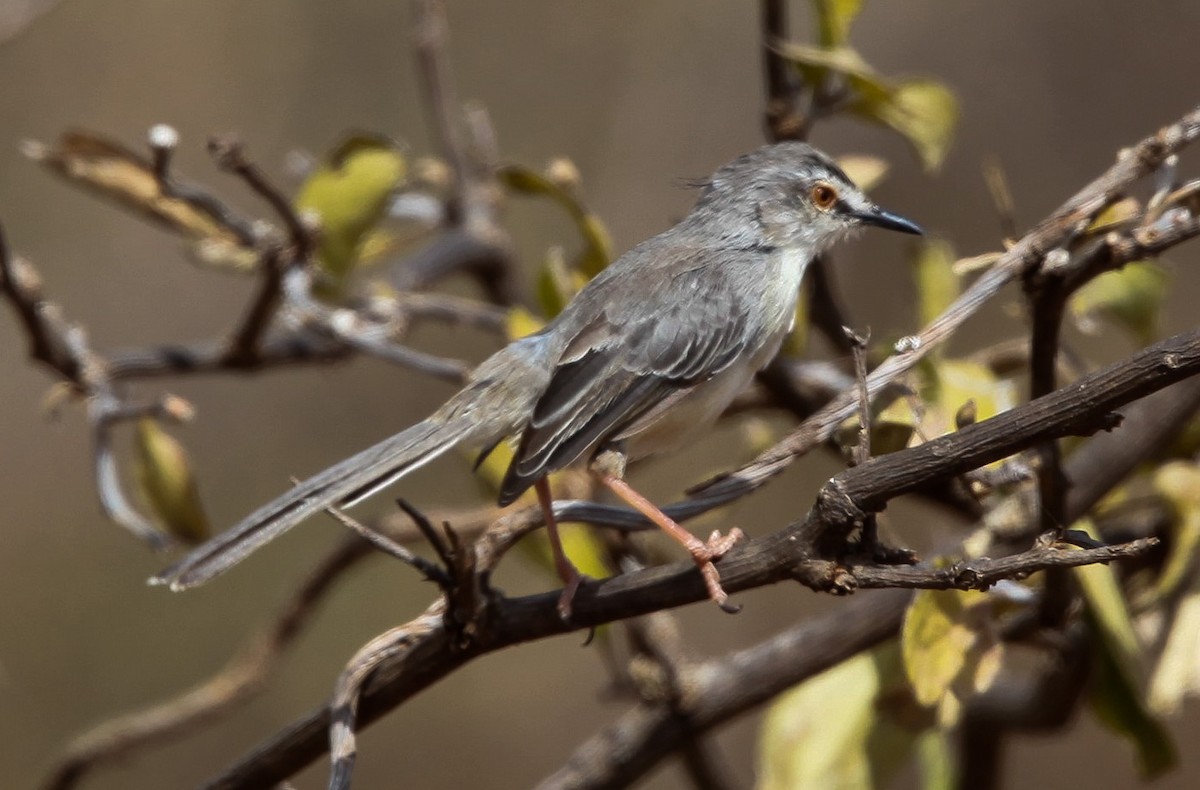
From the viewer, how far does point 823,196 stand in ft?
10.9

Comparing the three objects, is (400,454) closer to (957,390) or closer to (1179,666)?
(957,390)

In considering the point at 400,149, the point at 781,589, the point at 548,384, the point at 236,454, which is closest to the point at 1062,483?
the point at 548,384

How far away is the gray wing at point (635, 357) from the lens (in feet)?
9.39

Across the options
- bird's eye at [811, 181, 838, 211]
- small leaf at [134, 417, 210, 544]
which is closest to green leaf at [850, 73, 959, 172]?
bird's eye at [811, 181, 838, 211]

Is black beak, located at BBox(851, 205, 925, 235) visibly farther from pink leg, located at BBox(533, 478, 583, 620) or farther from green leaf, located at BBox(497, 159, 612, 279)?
pink leg, located at BBox(533, 478, 583, 620)

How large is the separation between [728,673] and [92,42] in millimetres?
4987

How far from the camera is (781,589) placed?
5.63 m

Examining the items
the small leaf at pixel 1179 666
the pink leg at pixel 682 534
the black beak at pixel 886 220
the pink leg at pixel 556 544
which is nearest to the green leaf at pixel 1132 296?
the black beak at pixel 886 220

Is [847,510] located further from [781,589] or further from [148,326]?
[148,326]

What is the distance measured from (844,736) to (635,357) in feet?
3.32

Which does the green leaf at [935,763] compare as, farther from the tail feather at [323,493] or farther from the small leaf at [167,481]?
the small leaf at [167,481]

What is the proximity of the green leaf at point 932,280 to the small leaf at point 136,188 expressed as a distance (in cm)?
171

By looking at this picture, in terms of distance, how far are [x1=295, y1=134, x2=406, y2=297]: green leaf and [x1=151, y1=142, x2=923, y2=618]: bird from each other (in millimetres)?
512

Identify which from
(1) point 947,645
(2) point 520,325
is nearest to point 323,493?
(2) point 520,325
